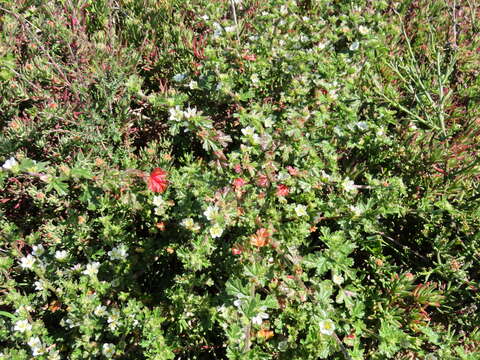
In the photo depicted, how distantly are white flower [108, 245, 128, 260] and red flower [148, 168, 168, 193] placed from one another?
417 millimetres

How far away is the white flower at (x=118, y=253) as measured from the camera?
2.24m

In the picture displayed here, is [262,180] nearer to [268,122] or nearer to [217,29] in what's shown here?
[268,122]

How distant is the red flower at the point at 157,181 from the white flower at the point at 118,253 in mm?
417

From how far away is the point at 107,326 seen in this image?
7.20ft

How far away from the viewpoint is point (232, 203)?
2.01 m

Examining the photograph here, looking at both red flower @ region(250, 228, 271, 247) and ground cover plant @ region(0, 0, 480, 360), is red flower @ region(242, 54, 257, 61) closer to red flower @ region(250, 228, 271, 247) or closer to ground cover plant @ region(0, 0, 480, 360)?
ground cover plant @ region(0, 0, 480, 360)

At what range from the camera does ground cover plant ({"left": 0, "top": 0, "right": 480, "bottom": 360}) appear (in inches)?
80.7

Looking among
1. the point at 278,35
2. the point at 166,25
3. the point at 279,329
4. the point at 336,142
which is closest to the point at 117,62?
the point at 166,25

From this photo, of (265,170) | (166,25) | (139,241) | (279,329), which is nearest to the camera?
(279,329)

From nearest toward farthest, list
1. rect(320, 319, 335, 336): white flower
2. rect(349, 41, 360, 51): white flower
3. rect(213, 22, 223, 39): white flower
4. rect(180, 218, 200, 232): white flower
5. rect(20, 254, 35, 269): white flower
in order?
rect(320, 319, 335, 336): white flower < rect(180, 218, 200, 232): white flower < rect(20, 254, 35, 269): white flower < rect(349, 41, 360, 51): white flower < rect(213, 22, 223, 39): white flower

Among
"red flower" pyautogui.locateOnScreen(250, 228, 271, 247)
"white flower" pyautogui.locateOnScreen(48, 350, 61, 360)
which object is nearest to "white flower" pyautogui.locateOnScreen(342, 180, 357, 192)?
"red flower" pyautogui.locateOnScreen(250, 228, 271, 247)

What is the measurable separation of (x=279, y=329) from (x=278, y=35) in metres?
2.07

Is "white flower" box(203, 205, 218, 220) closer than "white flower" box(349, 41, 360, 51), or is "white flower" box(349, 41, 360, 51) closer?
"white flower" box(203, 205, 218, 220)

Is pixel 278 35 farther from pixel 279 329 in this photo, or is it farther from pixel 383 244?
pixel 279 329
